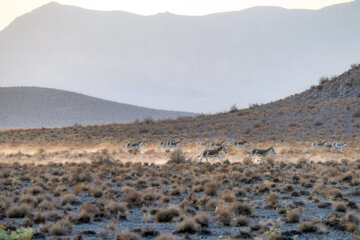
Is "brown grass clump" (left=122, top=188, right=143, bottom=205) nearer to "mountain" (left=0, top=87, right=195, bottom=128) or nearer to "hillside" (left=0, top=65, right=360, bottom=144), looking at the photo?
"hillside" (left=0, top=65, right=360, bottom=144)

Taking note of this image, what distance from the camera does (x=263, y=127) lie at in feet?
142

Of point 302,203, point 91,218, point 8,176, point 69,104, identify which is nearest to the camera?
point 91,218

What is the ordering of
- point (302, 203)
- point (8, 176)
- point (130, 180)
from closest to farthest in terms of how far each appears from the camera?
point (302, 203) → point (130, 180) → point (8, 176)

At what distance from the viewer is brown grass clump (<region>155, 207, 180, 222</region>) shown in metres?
11.3

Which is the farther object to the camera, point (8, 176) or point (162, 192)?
point (8, 176)

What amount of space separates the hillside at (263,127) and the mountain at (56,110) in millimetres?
39401

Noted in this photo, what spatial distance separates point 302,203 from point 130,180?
7.58 m

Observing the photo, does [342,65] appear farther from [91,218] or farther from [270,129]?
[91,218]

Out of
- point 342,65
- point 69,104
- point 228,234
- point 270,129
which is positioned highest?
point 342,65

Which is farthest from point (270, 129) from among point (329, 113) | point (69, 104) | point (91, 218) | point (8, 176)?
point (69, 104)

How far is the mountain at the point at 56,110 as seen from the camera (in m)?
92.3

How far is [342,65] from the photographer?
648 feet

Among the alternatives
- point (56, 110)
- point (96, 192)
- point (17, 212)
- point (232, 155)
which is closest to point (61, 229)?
point (17, 212)

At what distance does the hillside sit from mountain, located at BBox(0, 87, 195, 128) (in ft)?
129
